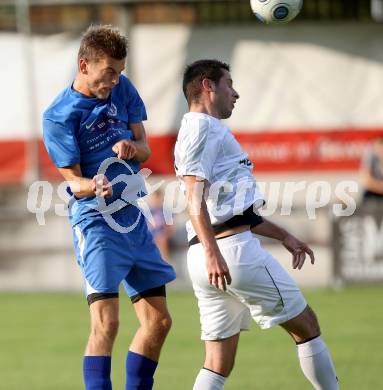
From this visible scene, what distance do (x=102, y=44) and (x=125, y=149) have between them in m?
0.64

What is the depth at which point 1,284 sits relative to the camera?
53.7 feet

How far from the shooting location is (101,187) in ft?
21.7

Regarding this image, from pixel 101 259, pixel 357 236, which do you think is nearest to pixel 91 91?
pixel 101 259

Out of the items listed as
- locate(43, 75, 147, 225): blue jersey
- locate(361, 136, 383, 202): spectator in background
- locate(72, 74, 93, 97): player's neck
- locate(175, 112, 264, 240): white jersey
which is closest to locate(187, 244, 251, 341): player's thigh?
locate(175, 112, 264, 240): white jersey

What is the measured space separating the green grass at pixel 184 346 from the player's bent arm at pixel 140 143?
7.78 feet

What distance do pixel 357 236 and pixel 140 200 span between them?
8.51m

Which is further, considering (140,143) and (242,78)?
Answer: (242,78)

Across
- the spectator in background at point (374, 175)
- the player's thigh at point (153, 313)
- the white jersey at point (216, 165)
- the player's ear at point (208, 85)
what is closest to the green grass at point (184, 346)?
the spectator in background at point (374, 175)

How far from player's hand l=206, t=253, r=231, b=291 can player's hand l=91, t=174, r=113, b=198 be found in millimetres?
752

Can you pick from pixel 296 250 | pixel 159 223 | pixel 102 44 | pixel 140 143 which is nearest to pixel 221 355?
pixel 296 250

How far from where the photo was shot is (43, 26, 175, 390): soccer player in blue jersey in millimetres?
6785

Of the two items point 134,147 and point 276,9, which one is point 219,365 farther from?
point 276,9

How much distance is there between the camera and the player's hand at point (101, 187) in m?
6.60

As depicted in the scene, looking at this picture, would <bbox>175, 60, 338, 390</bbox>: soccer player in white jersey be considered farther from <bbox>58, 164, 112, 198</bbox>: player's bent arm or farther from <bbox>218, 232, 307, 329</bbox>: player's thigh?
<bbox>58, 164, 112, 198</bbox>: player's bent arm
